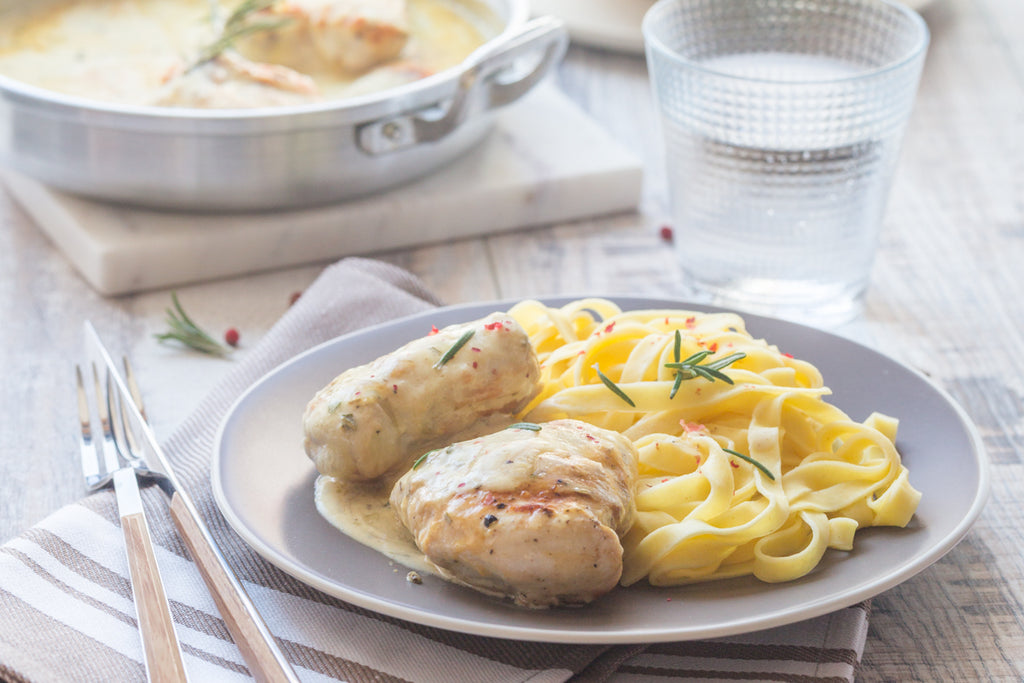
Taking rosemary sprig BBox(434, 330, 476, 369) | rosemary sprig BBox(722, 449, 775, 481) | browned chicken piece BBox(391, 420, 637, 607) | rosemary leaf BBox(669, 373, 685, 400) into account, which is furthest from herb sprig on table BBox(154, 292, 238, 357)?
rosemary sprig BBox(722, 449, 775, 481)

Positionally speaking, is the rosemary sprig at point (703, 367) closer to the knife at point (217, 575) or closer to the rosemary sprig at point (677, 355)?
the rosemary sprig at point (677, 355)

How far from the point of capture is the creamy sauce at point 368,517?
6.73 ft

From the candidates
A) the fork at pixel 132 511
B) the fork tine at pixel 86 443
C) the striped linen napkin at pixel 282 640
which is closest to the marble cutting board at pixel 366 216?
the fork at pixel 132 511

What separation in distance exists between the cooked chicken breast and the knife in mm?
252

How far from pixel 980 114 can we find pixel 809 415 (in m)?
2.85

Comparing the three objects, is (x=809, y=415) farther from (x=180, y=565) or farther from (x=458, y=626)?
(x=180, y=565)

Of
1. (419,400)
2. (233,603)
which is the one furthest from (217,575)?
(419,400)

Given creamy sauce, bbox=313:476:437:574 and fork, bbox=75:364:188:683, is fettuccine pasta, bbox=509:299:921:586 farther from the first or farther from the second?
fork, bbox=75:364:188:683

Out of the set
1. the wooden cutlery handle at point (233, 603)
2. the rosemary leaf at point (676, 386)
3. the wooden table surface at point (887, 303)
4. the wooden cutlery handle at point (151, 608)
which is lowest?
the wooden table surface at point (887, 303)

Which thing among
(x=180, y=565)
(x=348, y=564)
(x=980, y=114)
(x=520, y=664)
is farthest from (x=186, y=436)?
(x=980, y=114)

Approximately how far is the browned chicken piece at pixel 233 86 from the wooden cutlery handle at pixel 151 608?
1.78 metres

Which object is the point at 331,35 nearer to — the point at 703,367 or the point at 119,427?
the point at 119,427

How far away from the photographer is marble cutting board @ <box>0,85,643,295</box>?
3508 mm

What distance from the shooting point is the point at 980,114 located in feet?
15.4
